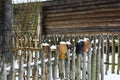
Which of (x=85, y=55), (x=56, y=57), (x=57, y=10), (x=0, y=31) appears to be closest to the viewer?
(x=56, y=57)

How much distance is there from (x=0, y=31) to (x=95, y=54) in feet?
13.3

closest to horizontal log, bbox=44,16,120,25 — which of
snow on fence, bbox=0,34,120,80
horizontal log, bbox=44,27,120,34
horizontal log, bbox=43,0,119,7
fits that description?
horizontal log, bbox=44,27,120,34

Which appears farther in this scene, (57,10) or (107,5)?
(57,10)

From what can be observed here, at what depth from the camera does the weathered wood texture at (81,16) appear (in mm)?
14690

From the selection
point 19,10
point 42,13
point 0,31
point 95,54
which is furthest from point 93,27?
point 95,54

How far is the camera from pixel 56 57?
539 cm

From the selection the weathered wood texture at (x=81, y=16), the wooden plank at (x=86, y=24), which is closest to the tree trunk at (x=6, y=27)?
the weathered wood texture at (x=81, y=16)

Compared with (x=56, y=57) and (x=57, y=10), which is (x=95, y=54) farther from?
(x=57, y=10)

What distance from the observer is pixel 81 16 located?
1600cm

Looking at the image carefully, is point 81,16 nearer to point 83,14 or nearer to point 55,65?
point 83,14

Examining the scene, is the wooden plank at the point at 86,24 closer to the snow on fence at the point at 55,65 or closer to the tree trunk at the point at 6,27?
the tree trunk at the point at 6,27

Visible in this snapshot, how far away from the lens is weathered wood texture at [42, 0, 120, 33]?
48.2 ft

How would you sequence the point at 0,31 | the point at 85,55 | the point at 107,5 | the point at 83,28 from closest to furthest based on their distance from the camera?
the point at 85,55
the point at 0,31
the point at 107,5
the point at 83,28

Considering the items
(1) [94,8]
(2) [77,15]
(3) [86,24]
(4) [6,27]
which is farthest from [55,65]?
(2) [77,15]
